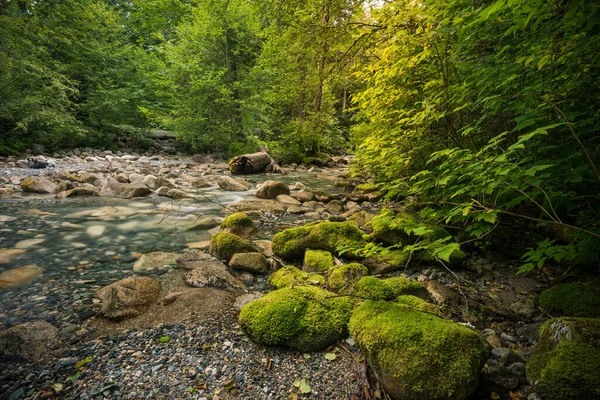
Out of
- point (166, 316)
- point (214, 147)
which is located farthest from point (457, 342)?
point (214, 147)

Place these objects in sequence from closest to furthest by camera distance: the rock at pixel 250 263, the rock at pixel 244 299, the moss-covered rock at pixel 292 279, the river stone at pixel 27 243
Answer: the rock at pixel 244 299 → the moss-covered rock at pixel 292 279 → the rock at pixel 250 263 → the river stone at pixel 27 243

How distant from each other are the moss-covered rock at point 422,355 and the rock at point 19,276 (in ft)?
12.6

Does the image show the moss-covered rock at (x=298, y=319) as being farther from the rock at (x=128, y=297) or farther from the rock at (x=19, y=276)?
the rock at (x=19, y=276)

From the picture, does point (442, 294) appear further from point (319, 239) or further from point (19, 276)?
point (19, 276)

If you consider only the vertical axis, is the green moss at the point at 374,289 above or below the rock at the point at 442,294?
above

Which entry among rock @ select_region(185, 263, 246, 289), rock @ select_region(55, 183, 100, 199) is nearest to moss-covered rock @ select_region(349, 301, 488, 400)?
rock @ select_region(185, 263, 246, 289)

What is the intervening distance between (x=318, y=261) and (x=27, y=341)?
283cm

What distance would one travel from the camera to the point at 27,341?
223cm

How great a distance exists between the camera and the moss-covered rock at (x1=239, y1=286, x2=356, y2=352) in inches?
89.1

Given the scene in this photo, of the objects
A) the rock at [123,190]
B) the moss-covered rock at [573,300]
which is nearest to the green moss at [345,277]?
the moss-covered rock at [573,300]

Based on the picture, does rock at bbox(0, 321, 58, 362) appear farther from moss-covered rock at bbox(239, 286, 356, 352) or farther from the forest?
the forest

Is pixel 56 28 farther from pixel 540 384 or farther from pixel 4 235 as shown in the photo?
pixel 540 384

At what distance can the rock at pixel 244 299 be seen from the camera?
2.91 meters

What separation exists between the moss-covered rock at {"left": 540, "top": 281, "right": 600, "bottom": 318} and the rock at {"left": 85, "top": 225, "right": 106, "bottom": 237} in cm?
643
